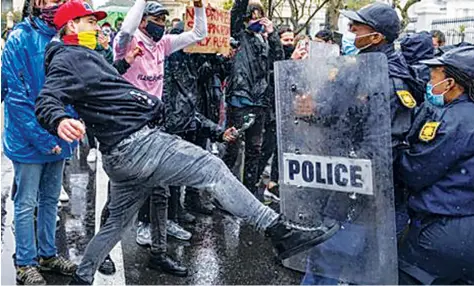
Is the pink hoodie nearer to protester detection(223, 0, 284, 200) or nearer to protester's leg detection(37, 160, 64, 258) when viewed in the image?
protester's leg detection(37, 160, 64, 258)

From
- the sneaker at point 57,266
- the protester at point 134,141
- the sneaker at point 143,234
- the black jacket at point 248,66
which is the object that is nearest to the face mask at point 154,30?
the protester at point 134,141

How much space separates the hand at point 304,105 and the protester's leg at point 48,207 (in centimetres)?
194

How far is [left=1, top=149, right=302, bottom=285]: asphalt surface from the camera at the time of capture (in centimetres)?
472

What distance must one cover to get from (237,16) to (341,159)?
3389mm

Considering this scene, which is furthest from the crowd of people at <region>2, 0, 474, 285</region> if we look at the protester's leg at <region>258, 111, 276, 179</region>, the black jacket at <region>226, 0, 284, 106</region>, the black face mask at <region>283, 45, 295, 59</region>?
the black face mask at <region>283, 45, 295, 59</region>

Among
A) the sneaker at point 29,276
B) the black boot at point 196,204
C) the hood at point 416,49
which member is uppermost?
the hood at point 416,49

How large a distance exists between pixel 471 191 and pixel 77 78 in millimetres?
2150

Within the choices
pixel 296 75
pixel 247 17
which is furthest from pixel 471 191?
pixel 247 17

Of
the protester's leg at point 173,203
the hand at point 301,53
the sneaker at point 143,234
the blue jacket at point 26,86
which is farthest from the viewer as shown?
the protester's leg at point 173,203

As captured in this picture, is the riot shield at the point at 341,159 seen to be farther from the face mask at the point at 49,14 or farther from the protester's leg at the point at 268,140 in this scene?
the protester's leg at the point at 268,140

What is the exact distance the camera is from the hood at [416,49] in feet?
16.7

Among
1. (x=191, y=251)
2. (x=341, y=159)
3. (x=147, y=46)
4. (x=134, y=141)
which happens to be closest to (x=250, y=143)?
(x=191, y=251)

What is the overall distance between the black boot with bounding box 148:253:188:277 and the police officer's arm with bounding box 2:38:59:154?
113 centimetres

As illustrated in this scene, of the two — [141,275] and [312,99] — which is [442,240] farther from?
[141,275]
